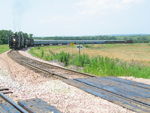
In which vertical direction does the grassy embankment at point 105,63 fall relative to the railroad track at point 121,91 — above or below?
below

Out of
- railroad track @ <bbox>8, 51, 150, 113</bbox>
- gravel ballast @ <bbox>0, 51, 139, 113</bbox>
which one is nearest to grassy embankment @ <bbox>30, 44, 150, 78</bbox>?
railroad track @ <bbox>8, 51, 150, 113</bbox>

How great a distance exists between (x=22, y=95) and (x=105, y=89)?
305 centimetres

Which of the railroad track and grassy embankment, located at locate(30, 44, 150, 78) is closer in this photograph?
the railroad track

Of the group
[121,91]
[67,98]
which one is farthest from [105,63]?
[67,98]

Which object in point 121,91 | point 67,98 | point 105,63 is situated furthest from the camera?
point 105,63

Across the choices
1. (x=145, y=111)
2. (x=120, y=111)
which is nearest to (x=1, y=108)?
(x=120, y=111)

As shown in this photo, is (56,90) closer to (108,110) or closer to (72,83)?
(72,83)

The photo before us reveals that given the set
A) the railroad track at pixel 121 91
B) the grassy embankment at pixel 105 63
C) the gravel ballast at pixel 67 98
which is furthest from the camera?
the grassy embankment at pixel 105 63

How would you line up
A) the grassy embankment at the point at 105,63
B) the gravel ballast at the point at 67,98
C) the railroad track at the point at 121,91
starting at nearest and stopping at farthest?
the gravel ballast at the point at 67,98, the railroad track at the point at 121,91, the grassy embankment at the point at 105,63

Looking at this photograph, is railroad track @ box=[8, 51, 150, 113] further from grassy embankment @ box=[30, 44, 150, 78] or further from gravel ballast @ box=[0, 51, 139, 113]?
grassy embankment @ box=[30, 44, 150, 78]

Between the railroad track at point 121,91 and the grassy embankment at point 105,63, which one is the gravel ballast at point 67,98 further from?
the grassy embankment at point 105,63

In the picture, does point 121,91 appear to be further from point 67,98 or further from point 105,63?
point 105,63

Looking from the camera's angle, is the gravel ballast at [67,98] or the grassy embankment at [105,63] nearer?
the gravel ballast at [67,98]

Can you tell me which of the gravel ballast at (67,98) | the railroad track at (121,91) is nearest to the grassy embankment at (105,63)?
the railroad track at (121,91)
